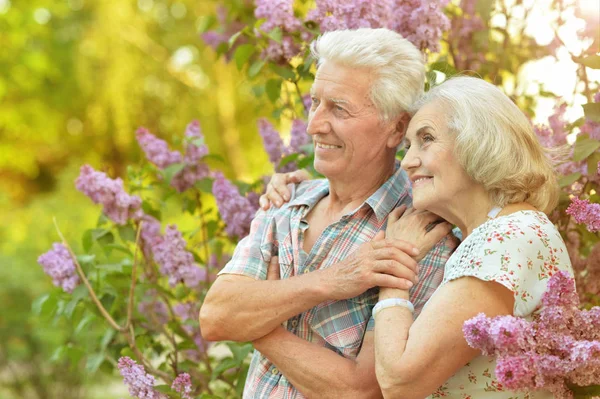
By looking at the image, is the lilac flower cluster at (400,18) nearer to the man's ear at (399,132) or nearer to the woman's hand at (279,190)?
the man's ear at (399,132)

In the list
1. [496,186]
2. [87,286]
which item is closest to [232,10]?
[87,286]

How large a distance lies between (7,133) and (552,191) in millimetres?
14146

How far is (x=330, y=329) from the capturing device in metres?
2.19

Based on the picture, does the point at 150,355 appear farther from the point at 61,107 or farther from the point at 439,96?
the point at 61,107

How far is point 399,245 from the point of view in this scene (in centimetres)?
207

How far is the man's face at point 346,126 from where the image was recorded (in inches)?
88.7

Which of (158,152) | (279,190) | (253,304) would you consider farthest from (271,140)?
(253,304)

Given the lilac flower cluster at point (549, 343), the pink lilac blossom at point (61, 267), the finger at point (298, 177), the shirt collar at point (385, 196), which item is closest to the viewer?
the lilac flower cluster at point (549, 343)

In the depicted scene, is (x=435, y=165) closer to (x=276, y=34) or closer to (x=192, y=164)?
(x=276, y=34)

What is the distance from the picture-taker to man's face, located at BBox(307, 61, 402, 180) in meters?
2.25

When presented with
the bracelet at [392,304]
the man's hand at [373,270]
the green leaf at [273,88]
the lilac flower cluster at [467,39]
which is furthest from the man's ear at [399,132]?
the lilac flower cluster at [467,39]

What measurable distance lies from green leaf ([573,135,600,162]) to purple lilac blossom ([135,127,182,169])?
1.49m

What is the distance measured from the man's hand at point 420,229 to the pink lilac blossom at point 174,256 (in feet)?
2.89

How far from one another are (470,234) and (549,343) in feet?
1.51
